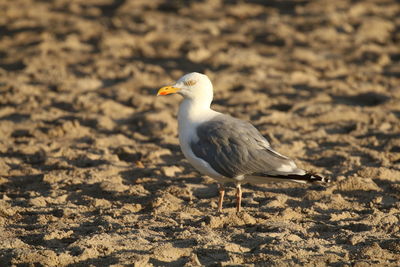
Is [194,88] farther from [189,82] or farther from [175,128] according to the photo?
[175,128]

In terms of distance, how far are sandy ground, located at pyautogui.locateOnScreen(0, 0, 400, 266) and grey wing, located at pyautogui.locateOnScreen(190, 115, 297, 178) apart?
370 millimetres

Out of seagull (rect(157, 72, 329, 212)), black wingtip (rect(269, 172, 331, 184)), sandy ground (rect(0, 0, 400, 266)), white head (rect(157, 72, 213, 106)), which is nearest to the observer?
sandy ground (rect(0, 0, 400, 266))

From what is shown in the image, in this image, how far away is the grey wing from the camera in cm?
543

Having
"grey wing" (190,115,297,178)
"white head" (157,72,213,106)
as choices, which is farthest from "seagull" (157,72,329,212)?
"white head" (157,72,213,106)

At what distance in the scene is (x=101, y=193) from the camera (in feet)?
19.6

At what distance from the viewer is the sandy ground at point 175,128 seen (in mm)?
4816

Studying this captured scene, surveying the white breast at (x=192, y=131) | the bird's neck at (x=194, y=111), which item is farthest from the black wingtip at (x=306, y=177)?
the bird's neck at (x=194, y=111)

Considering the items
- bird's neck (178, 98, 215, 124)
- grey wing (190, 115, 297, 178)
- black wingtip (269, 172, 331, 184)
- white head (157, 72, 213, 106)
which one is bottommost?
black wingtip (269, 172, 331, 184)

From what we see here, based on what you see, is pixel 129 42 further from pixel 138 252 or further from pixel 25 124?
pixel 138 252

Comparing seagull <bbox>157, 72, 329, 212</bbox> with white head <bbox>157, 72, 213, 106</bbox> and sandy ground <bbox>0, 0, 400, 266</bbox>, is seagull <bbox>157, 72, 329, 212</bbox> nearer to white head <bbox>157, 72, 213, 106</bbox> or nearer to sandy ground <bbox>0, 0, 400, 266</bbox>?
white head <bbox>157, 72, 213, 106</bbox>

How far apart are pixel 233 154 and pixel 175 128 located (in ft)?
7.64

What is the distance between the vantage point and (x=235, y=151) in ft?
17.9

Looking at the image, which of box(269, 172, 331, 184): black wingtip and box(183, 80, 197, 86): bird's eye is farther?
box(183, 80, 197, 86): bird's eye

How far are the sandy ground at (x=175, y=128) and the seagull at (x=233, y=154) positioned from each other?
1.03 feet
